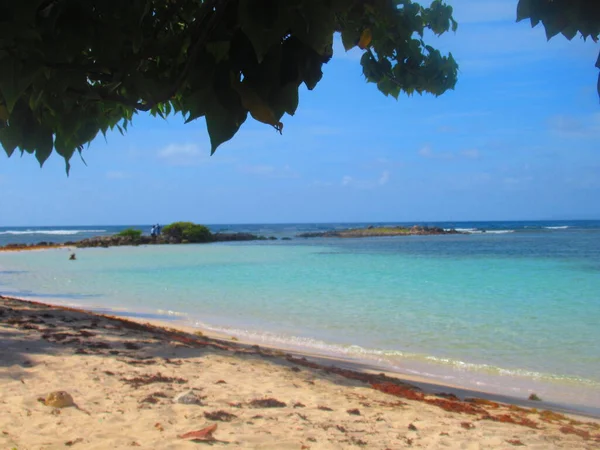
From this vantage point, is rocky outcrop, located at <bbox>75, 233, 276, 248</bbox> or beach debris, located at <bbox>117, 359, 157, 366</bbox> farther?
rocky outcrop, located at <bbox>75, 233, 276, 248</bbox>

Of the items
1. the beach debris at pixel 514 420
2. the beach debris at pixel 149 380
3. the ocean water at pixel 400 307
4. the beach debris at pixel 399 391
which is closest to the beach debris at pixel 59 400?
the beach debris at pixel 149 380

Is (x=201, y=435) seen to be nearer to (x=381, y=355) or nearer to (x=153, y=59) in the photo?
Result: (x=153, y=59)

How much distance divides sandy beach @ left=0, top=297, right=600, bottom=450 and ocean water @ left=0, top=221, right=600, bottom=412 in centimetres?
207

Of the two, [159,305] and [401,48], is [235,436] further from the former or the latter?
[159,305]

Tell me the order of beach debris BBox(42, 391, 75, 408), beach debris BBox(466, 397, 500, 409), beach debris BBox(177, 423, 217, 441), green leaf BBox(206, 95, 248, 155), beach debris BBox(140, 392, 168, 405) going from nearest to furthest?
green leaf BBox(206, 95, 248, 155)
beach debris BBox(177, 423, 217, 441)
beach debris BBox(42, 391, 75, 408)
beach debris BBox(140, 392, 168, 405)
beach debris BBox(466, 397, 500, 409)

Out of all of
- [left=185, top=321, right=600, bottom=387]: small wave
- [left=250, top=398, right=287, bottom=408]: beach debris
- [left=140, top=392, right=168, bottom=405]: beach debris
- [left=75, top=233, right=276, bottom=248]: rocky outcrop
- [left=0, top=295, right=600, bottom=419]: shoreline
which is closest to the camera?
[left=140, top=392, right=168, bottom=405]: beach debris

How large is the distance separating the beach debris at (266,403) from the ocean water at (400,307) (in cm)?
353

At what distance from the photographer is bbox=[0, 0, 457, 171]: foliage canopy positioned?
34.5 inches

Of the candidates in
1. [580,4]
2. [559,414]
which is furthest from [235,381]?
A: [580,4]

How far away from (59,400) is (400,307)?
33.5 ft

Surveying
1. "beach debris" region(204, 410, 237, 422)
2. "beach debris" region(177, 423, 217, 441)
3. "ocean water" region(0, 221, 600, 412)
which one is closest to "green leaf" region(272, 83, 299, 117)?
"beach debris" region(177, 423, 217, 441)

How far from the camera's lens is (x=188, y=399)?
15.4 feet

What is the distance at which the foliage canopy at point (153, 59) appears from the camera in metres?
0.88

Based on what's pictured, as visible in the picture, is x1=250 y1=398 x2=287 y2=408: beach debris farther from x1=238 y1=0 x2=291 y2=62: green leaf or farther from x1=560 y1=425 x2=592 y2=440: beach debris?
x1=238 y1=0 x2=291 y2=62: green leaf
